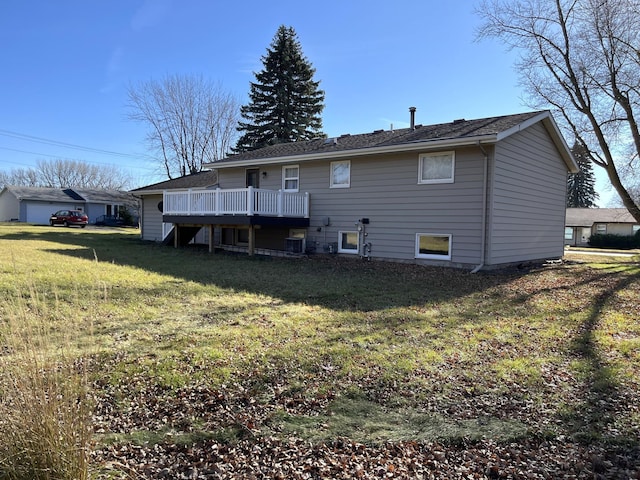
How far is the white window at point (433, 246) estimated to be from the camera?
12227 millimetres

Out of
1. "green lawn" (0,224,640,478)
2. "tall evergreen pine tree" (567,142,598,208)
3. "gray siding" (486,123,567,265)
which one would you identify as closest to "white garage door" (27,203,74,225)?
"green lawn" (0,224,640,478)

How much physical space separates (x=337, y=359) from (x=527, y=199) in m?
→ 11.2

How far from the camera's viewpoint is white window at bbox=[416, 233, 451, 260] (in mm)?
12227

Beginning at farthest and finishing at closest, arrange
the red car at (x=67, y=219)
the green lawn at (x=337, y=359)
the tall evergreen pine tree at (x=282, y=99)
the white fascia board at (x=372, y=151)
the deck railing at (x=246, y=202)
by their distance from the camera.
Answer: the tall evergreen pine tree at (x=282, y=99), the red car at (x=67, y=219), the deck railing at (x=246, y=202), the white fascia board at (x=372, y=151), the green lawn at (x=337, y=359)

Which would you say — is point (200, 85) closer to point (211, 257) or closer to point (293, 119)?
point (293, 119)

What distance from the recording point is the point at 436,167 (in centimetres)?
1238

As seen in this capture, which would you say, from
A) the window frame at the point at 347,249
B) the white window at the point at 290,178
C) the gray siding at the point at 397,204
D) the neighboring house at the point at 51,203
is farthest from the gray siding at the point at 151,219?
the neighboring house at the point at 51,203

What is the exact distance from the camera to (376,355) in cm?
489

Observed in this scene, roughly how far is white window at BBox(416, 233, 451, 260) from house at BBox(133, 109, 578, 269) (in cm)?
3

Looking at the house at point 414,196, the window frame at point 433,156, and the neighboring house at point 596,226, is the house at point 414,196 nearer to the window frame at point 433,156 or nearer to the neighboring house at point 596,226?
the window frame at point 433,156

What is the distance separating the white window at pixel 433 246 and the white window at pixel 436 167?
1639 mm

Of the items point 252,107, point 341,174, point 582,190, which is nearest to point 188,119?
point 252,107

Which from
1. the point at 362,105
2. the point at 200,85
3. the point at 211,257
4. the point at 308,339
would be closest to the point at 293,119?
the point at 200,85

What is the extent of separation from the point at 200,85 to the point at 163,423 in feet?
120
